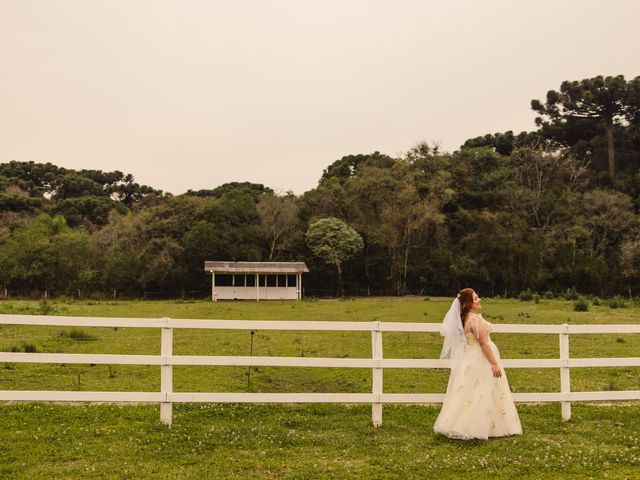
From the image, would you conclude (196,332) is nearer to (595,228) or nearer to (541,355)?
(541,355)

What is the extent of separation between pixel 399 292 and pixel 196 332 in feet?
101

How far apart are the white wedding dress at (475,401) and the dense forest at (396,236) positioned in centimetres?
4137

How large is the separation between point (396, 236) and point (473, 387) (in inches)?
1707

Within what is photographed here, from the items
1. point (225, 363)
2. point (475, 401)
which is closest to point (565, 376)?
point (475, 401)

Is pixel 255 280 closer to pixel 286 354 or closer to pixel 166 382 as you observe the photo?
pixel 286 354

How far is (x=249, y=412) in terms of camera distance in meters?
8.51

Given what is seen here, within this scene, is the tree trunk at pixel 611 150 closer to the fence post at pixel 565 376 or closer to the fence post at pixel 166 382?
the fence post at pixel 565 376

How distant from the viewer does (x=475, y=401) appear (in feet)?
24.0

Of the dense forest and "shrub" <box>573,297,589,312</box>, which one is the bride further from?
the dense forest

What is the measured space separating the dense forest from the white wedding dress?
41.4m

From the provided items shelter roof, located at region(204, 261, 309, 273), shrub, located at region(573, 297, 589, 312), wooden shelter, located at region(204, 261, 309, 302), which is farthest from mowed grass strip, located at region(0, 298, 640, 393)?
wooden shelter, located at region(204, 261, 309, 302)

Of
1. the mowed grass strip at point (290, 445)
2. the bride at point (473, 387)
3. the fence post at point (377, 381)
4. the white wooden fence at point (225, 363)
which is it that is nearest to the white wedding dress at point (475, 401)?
the bride at point (473, 387)

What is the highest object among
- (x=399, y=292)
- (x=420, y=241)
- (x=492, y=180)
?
(x=492, y=180)

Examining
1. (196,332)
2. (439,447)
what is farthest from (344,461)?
(196,332)
